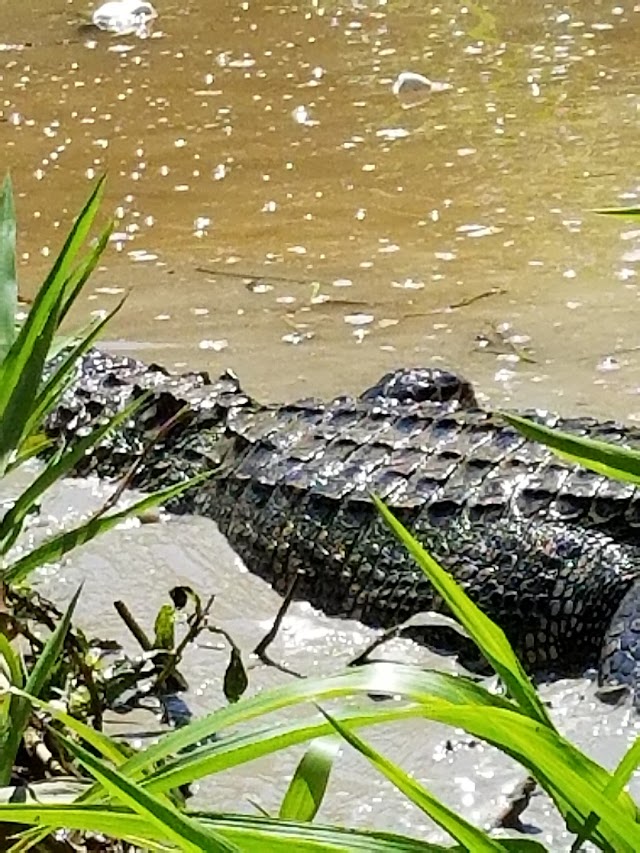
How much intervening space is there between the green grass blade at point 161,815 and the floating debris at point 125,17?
761 centimetres

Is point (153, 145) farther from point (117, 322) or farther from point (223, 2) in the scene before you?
point (223, 2)

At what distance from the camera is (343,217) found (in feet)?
18.1

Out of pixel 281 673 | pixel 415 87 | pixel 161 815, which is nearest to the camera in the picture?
pixel 161 815

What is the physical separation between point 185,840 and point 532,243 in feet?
13.3

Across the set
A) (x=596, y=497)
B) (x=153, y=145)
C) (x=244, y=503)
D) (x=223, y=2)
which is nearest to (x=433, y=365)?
(x=244, y=503)

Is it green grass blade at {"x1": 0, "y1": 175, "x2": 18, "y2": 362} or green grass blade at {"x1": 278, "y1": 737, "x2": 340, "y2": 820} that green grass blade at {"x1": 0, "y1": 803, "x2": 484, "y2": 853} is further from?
green grass blade at {"x1": 0, "y1": 175, "x2": 18, "y2": 362}

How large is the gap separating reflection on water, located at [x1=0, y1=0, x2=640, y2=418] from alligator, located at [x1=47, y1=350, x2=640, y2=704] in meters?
0.67

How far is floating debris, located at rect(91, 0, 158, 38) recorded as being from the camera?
856cm

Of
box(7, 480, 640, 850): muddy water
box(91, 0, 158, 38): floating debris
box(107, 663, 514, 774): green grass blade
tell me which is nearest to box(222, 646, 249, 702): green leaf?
box(7, 480, 640, 850): muddy water

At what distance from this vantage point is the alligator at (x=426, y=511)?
2.93 m

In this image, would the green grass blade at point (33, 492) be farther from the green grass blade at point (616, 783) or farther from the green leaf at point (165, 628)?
the green grass blade at point (616, 783)

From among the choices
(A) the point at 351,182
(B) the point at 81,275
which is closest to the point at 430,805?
(B) the point at 81,275

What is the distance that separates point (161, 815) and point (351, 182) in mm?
4857

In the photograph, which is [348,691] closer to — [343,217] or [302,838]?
[302,838]
